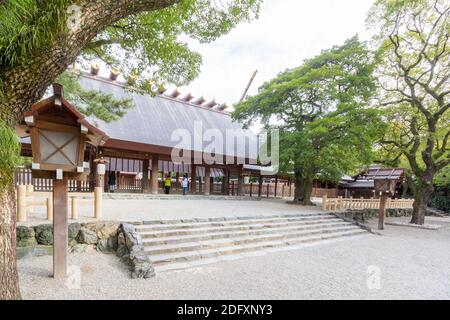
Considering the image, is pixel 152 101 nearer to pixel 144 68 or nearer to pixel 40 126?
pixel 144 68

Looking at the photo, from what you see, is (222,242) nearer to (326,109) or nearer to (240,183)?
(326,109)

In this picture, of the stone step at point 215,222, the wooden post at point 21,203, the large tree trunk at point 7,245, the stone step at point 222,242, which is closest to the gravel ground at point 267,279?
the stone step at point 222,242

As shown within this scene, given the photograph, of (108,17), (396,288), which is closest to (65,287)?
(108,17)

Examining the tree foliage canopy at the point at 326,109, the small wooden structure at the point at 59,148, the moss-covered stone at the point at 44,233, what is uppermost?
the tree foliage canopy at the point at 326,109

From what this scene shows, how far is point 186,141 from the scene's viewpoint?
53.7 feet

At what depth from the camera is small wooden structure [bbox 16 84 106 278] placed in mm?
4102

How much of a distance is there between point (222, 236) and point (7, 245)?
5081 mm

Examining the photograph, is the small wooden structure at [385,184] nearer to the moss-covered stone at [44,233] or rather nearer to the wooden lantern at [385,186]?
the wooden lantern at [385,186]

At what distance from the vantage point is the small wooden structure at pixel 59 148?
13.5ft

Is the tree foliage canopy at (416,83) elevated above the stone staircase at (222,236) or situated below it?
above

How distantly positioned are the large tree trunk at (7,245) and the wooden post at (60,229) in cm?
155

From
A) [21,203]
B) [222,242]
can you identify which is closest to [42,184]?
[21,203]

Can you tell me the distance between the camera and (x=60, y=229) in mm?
4414

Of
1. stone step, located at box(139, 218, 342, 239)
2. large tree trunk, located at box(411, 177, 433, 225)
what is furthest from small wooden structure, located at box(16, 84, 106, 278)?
large tree trunk, located at box(411, 177, 433, 225)
